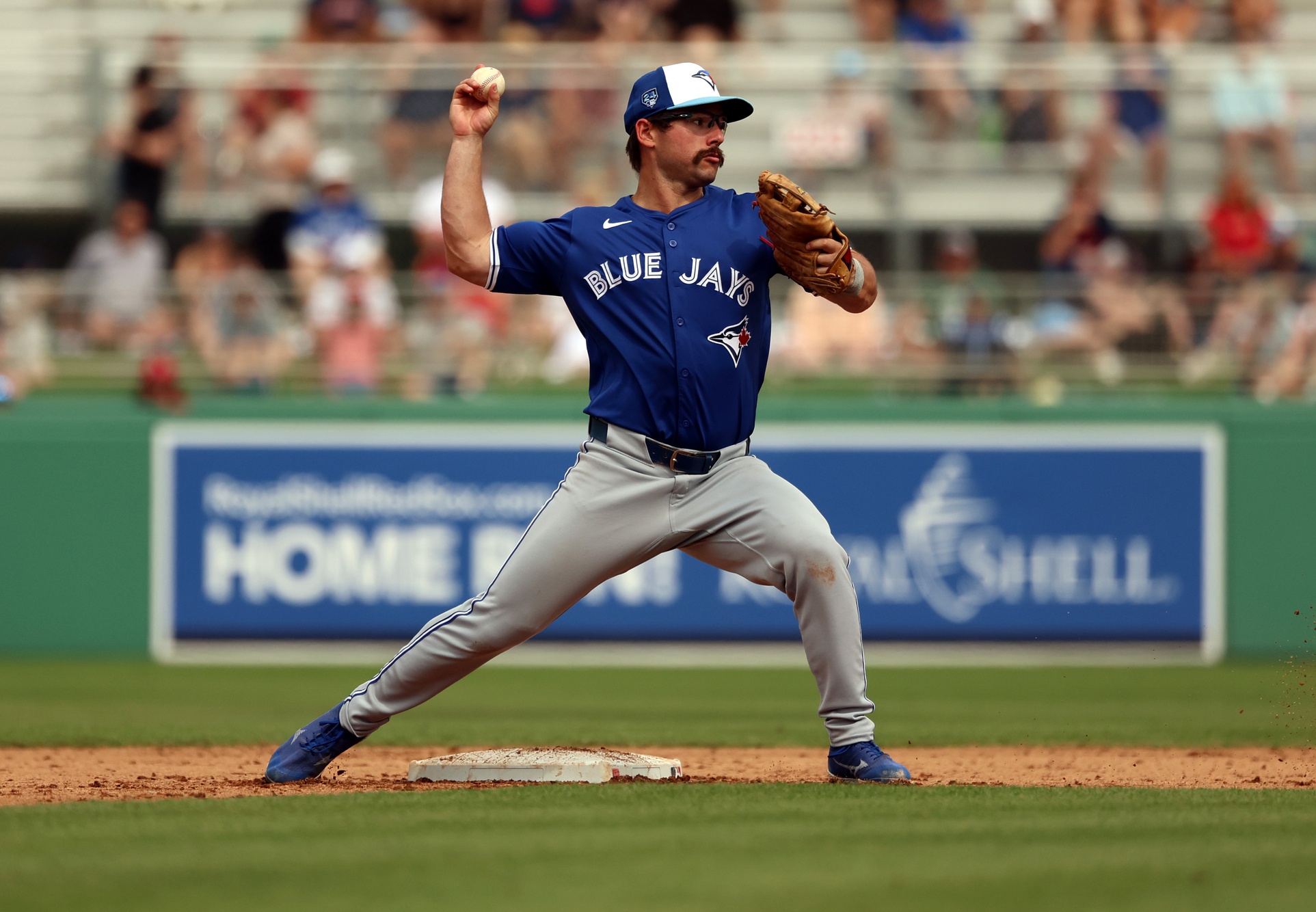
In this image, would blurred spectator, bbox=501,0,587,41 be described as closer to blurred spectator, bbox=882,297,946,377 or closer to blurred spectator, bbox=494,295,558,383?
blurred spectator, bbox=494,295,558,383

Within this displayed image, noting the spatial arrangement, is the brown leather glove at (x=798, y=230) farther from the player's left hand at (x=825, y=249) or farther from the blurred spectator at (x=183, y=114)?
the blurred spectator at (x=183, y=114)

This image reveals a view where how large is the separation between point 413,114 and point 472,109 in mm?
7263

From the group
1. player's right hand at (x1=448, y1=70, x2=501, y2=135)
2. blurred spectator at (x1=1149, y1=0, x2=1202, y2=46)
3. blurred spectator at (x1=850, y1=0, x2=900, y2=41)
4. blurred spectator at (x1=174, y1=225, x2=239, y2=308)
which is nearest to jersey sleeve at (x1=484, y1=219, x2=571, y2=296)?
player's right hand at (x1=448, y1=70, x2=501, y2=135)

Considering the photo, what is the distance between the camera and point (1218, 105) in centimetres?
1206

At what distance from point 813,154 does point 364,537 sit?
4.28 meters

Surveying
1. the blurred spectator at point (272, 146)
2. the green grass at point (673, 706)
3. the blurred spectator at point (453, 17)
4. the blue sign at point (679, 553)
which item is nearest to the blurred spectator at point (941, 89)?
the blue sign at point (679, 553)

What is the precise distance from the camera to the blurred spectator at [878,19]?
13.6 metres

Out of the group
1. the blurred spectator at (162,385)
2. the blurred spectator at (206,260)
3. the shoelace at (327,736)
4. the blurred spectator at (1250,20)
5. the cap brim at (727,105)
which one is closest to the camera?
the cap brim at (727,105)

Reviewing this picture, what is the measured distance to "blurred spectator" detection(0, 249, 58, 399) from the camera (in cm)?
1073

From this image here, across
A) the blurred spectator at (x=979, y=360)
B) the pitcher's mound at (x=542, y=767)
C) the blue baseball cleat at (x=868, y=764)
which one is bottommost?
the pitcher's mound at (x=542, y=767)

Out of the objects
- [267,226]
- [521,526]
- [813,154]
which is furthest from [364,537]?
[813,154]

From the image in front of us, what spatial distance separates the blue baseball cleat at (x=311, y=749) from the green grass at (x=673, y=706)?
178 cm

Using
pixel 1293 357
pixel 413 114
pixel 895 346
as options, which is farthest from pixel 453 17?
pixel 1293 357

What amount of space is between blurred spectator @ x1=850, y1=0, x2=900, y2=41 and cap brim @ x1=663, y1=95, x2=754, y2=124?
8604 millimetres
